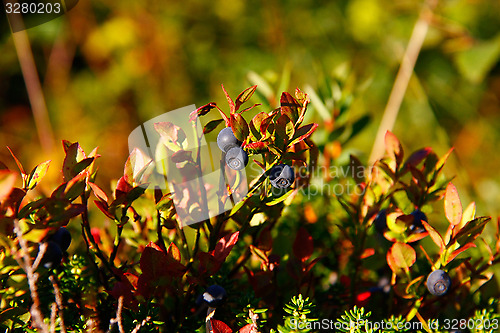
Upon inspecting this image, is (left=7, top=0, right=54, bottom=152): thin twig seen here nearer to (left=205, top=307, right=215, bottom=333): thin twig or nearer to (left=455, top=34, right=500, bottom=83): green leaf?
(left=205, top=307, right=215, bottom=333): thin twig

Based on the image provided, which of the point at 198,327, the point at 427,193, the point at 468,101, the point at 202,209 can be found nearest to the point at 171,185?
the point at 202,209

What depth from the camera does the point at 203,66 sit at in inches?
78.9

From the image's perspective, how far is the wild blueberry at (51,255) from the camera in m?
0.36

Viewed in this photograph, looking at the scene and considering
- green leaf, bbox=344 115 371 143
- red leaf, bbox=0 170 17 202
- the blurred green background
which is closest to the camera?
red leaf, bbox=0 170 17 202

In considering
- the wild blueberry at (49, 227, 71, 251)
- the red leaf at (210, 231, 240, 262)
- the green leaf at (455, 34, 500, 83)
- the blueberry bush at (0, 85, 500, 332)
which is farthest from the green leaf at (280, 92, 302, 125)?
the green leaf at (455, 34, 500, 83)

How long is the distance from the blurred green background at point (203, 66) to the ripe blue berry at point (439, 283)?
134 centimetres

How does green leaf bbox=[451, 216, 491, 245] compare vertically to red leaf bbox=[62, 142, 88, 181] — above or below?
below

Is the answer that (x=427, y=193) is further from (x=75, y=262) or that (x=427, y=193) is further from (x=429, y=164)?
(x=75, y=262)

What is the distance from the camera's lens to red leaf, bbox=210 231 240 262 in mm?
377

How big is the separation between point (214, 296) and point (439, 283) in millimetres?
201

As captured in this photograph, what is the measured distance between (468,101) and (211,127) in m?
1.73

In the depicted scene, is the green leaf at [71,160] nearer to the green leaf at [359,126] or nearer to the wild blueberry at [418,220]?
the wild blueberry at [418,220]

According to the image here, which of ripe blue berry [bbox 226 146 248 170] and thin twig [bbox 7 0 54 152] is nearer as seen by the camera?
ripe blue berry [bbox 226 146 248 170]

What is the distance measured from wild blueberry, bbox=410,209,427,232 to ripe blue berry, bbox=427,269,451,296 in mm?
53
